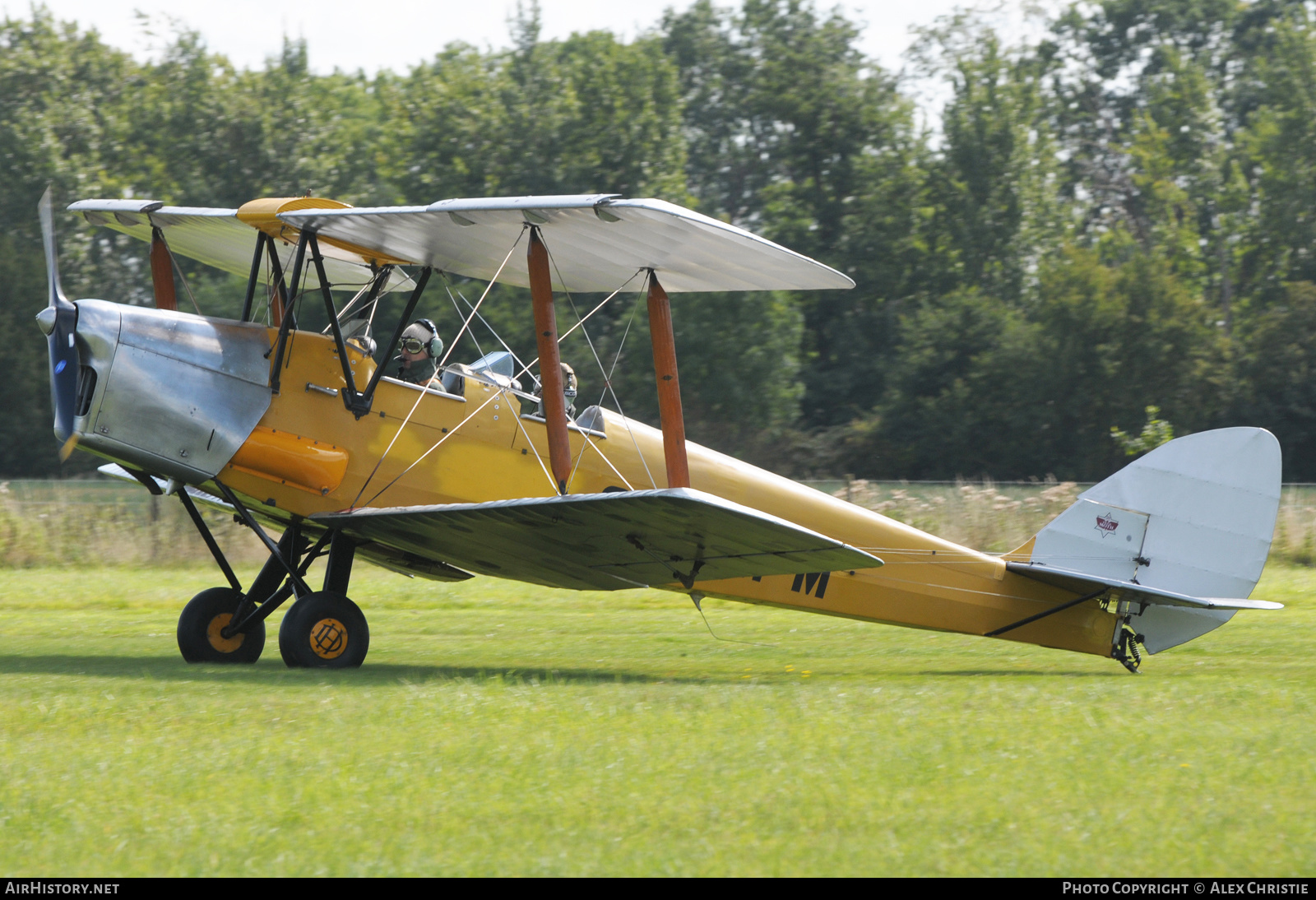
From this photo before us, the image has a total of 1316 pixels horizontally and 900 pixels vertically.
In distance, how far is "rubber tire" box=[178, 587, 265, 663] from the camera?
907 cm

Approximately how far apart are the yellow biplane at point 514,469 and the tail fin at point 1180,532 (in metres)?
0.02

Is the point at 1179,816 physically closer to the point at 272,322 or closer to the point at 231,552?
the point at 272,322

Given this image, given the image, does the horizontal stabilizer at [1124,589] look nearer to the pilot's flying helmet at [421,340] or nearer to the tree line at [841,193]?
the pilot's flying helmet at [421,340]

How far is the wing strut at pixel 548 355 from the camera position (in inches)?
324

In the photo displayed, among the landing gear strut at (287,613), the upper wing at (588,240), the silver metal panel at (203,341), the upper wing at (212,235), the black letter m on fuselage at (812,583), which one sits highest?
the upper wing at (588,240)

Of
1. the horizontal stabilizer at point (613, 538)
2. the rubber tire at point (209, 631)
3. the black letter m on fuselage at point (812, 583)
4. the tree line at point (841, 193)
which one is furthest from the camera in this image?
the tree line at point (841, 193)

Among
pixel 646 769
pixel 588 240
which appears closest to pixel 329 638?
pixel 588 240

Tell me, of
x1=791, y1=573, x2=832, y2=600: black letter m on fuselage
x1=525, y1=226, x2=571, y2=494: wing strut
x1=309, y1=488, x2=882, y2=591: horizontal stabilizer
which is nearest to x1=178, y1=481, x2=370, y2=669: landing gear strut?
x1=309, y1=488, x2=882, y2=591: horizontal stabilizer

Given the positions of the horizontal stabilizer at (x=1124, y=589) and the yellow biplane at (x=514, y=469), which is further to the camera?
the horizontal stabilizer at (x=1124, y=589)

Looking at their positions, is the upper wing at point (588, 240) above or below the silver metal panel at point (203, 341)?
above

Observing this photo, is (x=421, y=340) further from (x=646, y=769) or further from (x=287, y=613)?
(x=646, y=769)

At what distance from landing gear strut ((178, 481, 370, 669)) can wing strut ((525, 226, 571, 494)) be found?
1711 millimetres

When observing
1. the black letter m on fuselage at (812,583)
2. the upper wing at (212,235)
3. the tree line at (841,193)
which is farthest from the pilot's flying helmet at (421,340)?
the tree line at (841,193)

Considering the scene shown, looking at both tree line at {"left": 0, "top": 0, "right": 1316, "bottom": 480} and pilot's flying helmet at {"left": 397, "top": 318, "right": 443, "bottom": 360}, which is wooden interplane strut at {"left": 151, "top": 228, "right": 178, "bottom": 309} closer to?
pilot's flying helmet at {"left": 397, "top": 318, "right": 443, "bottom": 360}
